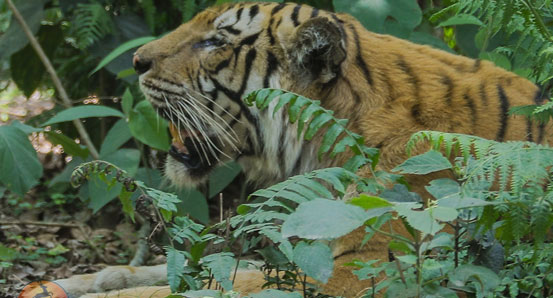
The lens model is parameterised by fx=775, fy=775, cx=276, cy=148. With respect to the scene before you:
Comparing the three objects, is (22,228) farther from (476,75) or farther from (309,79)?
(476,75)

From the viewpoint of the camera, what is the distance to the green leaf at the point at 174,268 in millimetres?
2098

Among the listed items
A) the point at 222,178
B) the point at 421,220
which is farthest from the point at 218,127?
the point at 421,220

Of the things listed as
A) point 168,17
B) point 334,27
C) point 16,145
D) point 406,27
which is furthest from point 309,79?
point 168,17

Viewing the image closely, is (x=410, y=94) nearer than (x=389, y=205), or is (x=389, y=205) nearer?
(x=389, y=205)

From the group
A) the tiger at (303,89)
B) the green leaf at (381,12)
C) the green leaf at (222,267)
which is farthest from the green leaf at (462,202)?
the green leaf at (381,12)

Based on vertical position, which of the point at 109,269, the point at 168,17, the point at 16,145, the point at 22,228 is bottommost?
the point at 22,228

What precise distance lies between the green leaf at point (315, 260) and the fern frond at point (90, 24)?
10.3 feet

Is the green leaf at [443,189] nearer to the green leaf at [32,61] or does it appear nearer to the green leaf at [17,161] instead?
the green leaf at [17,161]

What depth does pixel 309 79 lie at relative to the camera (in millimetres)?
3201

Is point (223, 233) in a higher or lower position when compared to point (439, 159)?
lower

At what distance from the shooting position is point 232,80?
133 inches

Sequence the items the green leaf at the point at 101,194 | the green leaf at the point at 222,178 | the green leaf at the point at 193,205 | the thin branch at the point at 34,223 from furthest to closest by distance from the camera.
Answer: the thin branch at the point at 34,223
the green leaf at the point at 222,178
the green leaf at the point at 193,205
the green leaf at the point at 101,194

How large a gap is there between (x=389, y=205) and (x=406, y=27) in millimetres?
2454

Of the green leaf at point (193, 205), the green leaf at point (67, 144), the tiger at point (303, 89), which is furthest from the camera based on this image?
the green leaf at point (193, 205)
